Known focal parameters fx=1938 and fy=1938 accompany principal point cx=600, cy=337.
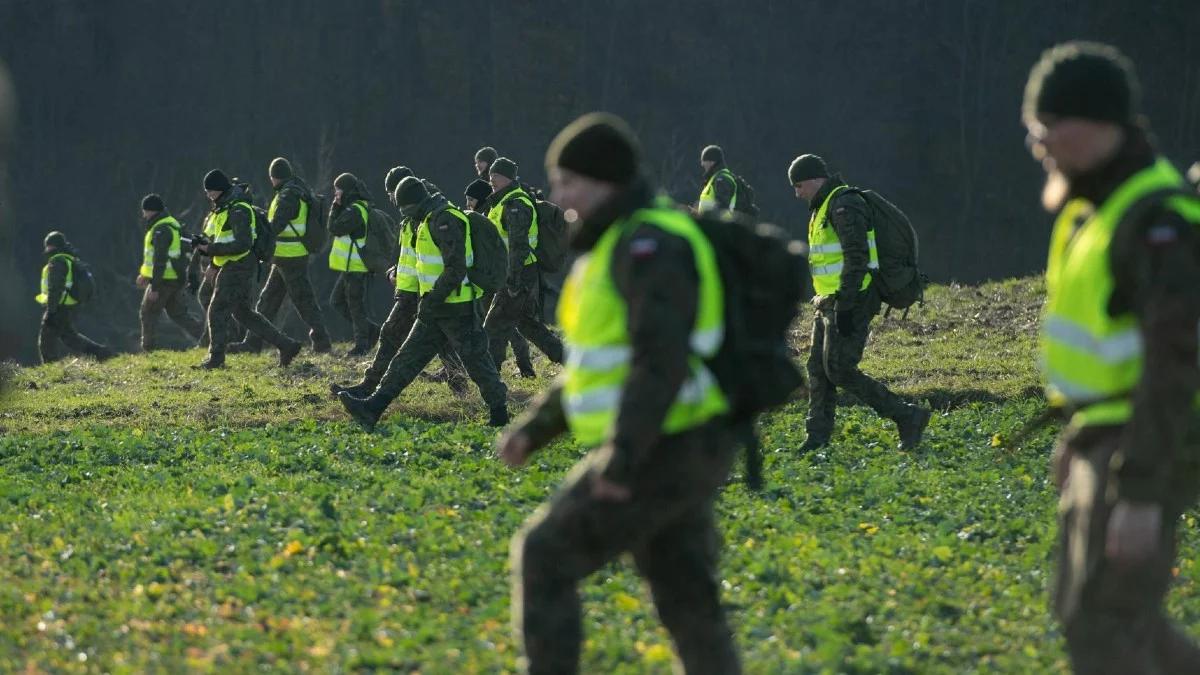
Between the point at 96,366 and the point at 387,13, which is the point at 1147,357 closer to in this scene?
the point at 96,366

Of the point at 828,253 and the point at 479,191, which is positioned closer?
the point at 828,253

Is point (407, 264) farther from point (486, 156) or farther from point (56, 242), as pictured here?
point (56, 242)

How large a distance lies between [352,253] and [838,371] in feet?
32.4

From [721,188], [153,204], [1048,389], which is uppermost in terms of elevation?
[721,188]

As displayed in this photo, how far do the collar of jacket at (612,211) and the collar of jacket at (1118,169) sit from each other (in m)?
1.31

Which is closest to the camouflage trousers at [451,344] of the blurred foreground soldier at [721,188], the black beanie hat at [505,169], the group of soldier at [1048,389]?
the black beanie hat at [505,169]

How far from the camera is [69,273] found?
25.9 meters

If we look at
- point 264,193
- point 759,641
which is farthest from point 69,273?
point 264,193

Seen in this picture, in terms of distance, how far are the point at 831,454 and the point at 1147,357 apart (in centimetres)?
898

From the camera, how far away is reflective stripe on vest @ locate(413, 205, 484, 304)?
1568 cm

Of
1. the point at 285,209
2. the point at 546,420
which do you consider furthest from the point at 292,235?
the point at 546,420

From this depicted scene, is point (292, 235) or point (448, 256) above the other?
point (292, 235)

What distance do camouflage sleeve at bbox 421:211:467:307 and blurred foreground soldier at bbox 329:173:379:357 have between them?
6.17 m

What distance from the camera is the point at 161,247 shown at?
2444 centimetres
